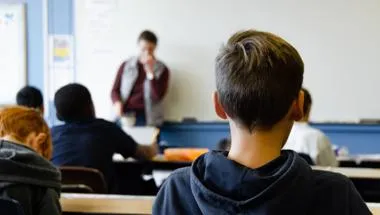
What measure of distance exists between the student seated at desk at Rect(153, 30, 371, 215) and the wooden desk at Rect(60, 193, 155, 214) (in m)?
0.86

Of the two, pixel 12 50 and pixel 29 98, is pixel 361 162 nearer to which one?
pixel 29 98

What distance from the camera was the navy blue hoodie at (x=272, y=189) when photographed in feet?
3.12

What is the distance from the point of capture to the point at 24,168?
1.78m

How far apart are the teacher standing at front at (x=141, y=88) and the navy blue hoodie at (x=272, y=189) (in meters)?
4.39

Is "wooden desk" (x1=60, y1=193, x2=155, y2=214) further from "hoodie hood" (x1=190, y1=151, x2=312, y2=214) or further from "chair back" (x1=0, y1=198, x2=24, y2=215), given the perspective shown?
"hoodie hood" (x1=190, y1=151, x2=312, y2=214)

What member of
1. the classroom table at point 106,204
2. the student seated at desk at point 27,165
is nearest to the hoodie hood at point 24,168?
the student seated at desk at point 27,165

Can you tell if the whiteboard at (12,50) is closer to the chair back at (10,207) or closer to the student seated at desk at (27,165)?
the student seated at desk at (27,165)

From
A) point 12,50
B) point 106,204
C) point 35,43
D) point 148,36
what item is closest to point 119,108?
point 148,36

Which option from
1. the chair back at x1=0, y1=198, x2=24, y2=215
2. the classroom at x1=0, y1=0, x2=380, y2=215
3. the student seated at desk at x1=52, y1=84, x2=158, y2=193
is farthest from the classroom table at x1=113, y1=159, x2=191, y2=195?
the chair back at x1=0, y1=198, x2=24, y2=215

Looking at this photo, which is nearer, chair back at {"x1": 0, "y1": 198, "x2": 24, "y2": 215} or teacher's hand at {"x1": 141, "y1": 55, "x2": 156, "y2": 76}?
chair back at {"x1": 0, "y1": 198, "x2": 24, "y2": 215}

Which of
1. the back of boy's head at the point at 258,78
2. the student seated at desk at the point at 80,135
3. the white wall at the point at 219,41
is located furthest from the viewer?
the white wall at the point at 219,41

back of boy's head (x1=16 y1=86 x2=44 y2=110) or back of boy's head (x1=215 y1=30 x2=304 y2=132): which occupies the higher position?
back of boy's head (x1=215 y1=30 x2=304 y2=132)

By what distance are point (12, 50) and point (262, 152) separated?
5219 millimetres

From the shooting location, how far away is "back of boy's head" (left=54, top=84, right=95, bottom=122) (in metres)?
2.92
